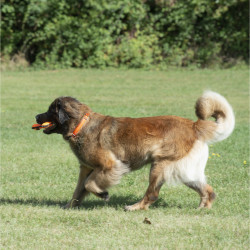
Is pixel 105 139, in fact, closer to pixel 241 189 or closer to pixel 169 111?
pixel 241 189

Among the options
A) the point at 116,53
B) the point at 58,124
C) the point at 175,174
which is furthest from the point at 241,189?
the point at 116,53

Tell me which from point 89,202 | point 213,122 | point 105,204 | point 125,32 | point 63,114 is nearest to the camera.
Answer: point 213,122

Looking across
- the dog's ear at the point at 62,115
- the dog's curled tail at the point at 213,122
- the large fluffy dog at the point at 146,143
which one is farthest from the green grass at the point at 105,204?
the dog's ear at the point at 62,115

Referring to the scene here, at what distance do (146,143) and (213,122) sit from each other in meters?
0.84

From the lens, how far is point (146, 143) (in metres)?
5.93

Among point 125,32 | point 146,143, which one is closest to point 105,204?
point 146,143

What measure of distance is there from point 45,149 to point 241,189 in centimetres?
411

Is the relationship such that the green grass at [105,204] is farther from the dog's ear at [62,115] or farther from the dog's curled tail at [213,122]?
the dog's ear at [62,115]

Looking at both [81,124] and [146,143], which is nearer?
[146,143]

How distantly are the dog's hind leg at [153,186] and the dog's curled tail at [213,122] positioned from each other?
610 mm

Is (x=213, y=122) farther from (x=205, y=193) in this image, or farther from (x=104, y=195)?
(x=104, y=195)

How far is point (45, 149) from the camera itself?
9.64 m

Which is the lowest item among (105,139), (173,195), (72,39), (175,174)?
(173,195)

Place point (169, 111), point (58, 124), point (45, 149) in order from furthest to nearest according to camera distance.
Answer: point (169, 111) → point (45, 149) → point (58, 124)
